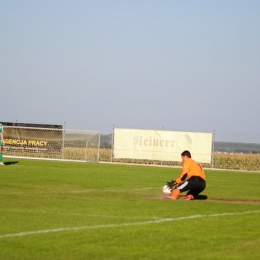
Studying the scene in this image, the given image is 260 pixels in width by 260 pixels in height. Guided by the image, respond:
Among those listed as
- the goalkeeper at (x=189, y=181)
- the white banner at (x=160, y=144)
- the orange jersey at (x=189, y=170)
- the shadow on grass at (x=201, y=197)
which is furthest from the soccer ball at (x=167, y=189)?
the white banner at (x=160, y=144)

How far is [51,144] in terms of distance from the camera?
4959 cm

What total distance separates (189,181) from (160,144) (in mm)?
28522

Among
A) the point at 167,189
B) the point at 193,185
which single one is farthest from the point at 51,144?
the point at 193,185

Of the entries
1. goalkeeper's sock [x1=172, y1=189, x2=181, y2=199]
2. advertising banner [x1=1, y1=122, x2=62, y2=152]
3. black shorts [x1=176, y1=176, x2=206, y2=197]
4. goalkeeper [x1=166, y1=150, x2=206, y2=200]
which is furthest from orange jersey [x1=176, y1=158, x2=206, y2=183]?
advertising banner [x1=1, y1=122, x2=62, y2=152]

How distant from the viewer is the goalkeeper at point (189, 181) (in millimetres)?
19609

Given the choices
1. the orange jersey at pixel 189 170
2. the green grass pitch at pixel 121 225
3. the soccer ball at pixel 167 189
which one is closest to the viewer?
the green grass pitch at pixel 121 225

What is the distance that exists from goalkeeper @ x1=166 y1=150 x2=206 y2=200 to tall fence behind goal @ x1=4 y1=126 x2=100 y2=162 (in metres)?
29.3

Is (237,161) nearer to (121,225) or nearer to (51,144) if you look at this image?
(51,144)

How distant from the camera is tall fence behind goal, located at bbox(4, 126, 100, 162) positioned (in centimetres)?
4956

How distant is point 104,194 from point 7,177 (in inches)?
262

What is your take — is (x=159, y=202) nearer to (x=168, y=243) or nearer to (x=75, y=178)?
(x=168, y=243)

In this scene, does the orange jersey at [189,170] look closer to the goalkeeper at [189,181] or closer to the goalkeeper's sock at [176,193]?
the goalkeeper at [189,181]

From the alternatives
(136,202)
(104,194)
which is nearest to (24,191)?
(104,194)

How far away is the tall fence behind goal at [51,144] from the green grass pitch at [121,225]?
1081 inches
